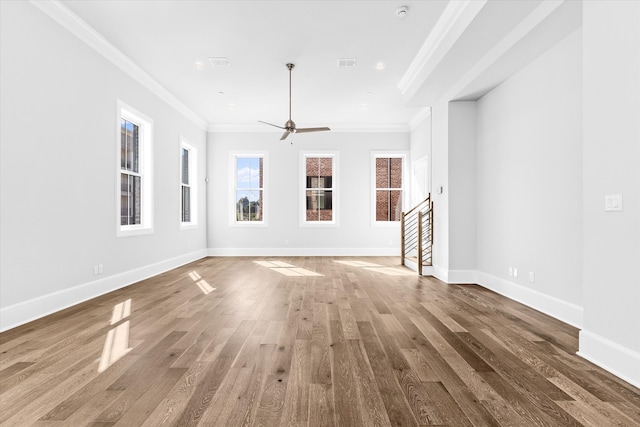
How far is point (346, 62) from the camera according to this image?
4.63 meters

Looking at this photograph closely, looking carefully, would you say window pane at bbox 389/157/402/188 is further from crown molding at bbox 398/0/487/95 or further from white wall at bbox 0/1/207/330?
white wall at bbox 0/1/207/330

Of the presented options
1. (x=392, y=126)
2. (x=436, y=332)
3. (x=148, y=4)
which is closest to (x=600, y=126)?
(x=436, y=332)

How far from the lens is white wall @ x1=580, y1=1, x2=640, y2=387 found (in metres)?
1.96

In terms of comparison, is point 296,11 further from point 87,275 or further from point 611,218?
point 87,275

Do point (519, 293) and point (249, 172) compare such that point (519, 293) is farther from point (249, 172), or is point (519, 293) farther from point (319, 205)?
point (249, 172)

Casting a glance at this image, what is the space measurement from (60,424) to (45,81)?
3.38 meters

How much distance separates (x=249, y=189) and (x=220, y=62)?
3937 mm

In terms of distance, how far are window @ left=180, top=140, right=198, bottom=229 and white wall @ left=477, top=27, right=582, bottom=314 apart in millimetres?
5899

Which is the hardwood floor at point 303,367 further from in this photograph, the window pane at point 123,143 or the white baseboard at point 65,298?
the window pane at point 123,143

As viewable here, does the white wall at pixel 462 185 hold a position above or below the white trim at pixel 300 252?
above

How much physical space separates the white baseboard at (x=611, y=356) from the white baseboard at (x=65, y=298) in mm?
4745

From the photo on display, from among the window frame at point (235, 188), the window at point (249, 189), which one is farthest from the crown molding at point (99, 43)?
the window at point (249, 189)

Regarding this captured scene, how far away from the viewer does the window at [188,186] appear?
7.02 meters

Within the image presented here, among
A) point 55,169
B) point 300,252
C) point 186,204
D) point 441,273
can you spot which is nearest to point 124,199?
point 55,169
